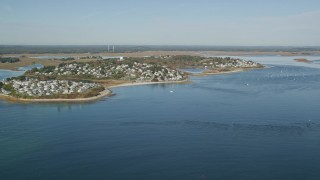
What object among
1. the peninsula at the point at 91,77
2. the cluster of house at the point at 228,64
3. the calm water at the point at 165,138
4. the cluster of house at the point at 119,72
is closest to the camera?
the calm water at the point at 165,138

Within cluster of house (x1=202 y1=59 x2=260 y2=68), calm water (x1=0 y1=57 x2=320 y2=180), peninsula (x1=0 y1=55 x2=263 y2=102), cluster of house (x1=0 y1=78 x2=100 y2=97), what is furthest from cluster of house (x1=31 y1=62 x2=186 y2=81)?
cluster of house (x1=202 y1=59 x2=260 y2=68)

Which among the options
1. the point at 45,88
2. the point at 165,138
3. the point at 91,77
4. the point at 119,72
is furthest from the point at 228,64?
the point at 165,138

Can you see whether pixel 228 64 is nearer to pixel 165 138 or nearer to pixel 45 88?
pixel 45 88

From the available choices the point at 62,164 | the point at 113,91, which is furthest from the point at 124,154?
the point at 113,91

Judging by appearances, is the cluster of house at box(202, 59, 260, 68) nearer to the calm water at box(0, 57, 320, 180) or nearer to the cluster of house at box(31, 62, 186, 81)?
the cluster of house at box(31, 62, 186, 81)

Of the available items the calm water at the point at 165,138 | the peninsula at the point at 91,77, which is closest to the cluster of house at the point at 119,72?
the peninsula at the point at 91,77

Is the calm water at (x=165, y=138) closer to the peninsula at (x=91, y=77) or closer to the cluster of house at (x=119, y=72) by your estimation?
the peninsula at (x=91, y=77)

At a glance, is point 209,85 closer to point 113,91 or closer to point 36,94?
point 113,91
